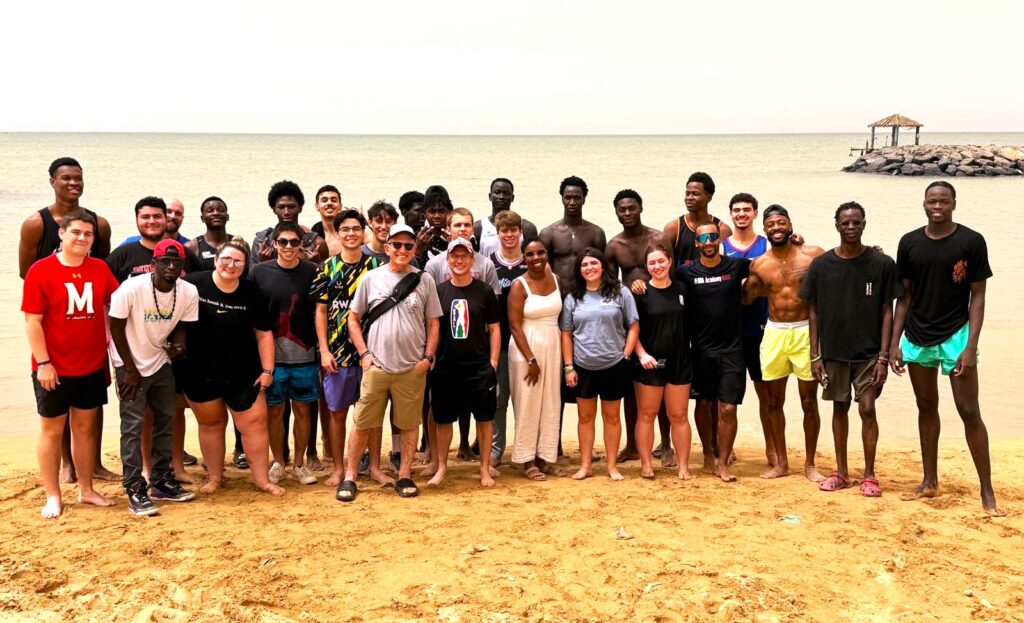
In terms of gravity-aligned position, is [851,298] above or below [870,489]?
above

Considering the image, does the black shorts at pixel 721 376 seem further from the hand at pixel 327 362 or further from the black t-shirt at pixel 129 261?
the black t-shirt at pixel 129 261

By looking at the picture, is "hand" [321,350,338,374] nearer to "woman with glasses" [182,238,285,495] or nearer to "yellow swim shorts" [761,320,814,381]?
"woman with glasses" [182,238,285,495]

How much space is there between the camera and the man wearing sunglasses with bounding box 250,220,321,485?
6.55 m

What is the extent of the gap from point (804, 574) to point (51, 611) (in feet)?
13.9

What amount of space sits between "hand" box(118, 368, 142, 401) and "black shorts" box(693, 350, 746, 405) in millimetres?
4115

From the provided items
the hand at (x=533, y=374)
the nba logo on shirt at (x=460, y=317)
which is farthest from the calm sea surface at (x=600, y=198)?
the nba logo on shirt at (x=460, y=317)

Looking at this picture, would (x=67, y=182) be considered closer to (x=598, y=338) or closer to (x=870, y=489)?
(x=598, y=338)

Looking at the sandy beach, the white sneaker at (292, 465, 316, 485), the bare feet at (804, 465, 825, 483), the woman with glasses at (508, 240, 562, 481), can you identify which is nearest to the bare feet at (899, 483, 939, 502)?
the sandy beach

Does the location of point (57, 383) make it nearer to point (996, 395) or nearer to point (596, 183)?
point (996, 395)

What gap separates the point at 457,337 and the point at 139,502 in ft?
8.16

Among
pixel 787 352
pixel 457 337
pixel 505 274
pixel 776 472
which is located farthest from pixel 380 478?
pixel 787 352

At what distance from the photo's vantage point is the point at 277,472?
686cm

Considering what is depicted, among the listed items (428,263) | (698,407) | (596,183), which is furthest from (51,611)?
(596,183)

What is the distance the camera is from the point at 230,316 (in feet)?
20.3
